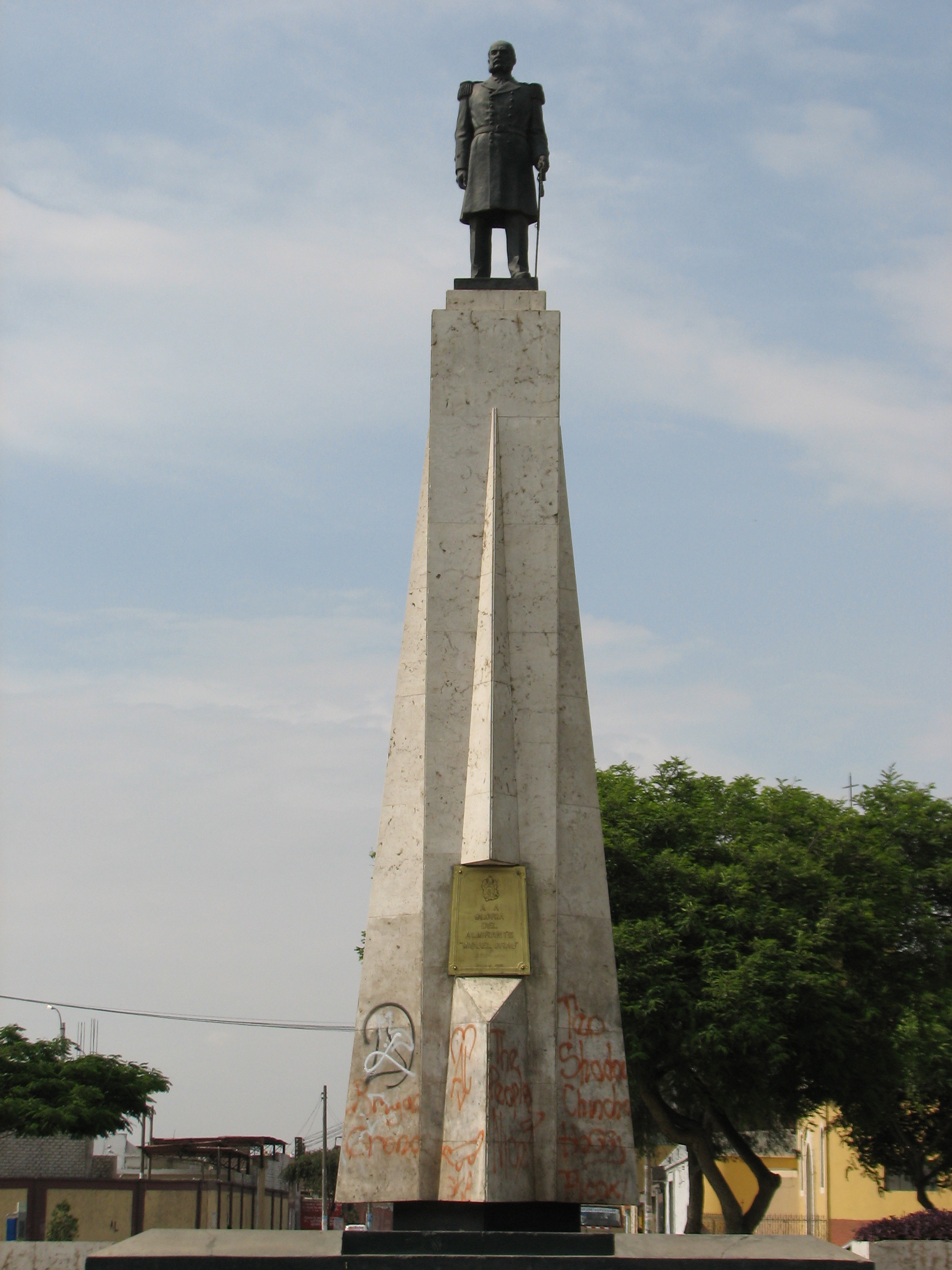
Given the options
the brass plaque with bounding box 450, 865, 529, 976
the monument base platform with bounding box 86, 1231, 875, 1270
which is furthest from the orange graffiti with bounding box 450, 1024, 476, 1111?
the monument base platform with bounding box 86, 1231, 875, 1270

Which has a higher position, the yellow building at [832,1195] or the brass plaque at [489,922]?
the brass plaque at [489,922]

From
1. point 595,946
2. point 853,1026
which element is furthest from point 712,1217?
point 595,946

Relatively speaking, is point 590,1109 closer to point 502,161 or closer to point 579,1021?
point 579,1021

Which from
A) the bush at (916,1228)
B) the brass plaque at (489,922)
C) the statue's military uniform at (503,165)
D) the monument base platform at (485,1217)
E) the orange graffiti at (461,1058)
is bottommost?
the bush at (916,1228)

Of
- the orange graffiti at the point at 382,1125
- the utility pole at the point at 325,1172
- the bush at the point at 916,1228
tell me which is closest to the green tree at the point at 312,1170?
the utility pole at the point at 325,1172

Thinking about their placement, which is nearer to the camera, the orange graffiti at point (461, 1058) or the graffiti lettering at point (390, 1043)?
the orange graffiti at point (461, 1058)

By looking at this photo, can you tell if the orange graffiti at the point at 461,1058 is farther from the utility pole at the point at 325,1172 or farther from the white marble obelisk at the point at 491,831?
the utility pole at the point at 325,1172

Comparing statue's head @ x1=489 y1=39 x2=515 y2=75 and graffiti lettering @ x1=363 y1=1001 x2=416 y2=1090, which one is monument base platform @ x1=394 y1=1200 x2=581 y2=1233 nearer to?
graffiti lettering @ x1=363 y1=1001 x2=416 y2=1090

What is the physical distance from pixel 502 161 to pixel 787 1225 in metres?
32.8

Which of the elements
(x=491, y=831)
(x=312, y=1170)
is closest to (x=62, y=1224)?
(x=491, y=831)

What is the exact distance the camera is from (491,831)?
10547 millimetres

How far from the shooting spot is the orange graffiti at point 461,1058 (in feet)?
32.8

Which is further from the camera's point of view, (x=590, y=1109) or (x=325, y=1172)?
(x=325, y=1172)

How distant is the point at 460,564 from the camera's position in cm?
1142
